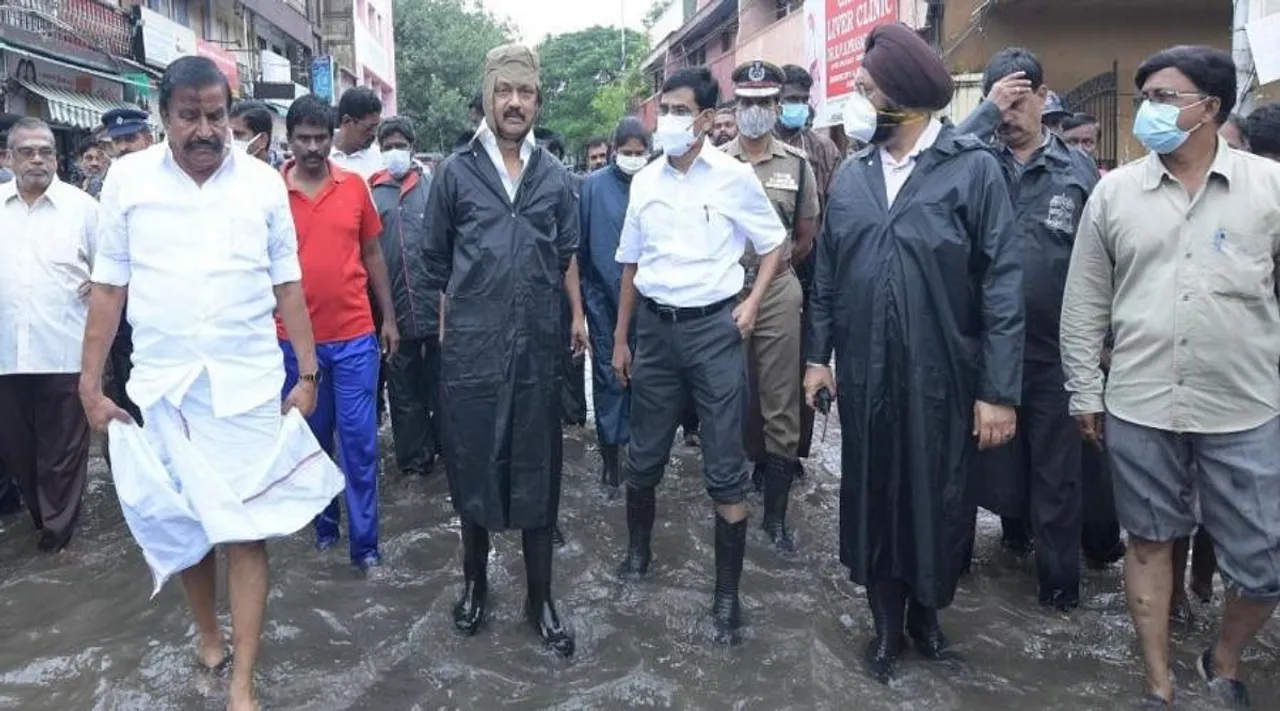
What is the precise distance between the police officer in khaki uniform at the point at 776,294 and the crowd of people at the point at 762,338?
0.09ft

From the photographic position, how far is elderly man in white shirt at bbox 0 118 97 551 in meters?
5.21

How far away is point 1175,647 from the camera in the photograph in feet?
13.1

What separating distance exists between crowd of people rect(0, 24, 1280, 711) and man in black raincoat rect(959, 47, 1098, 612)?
0.04 feet

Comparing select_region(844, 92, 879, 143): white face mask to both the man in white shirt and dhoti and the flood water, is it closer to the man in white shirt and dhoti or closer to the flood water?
the flood water

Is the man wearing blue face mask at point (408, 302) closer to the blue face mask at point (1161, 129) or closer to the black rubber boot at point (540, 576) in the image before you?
the black rubber boot at point (540, 576)

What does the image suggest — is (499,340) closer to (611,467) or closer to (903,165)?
(903,165)

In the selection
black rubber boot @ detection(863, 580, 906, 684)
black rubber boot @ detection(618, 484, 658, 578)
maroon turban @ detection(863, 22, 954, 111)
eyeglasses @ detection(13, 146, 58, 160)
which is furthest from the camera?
eyeglasses @ detection(13, 146, 58, 160)

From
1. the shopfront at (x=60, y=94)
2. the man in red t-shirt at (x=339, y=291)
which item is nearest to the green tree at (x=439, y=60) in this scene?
the shopfront at (x=60, y=94)

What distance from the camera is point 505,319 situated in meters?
3.93

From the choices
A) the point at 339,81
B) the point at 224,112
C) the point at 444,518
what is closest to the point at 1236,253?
the point at 224,112

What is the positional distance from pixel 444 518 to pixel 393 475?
1098mm

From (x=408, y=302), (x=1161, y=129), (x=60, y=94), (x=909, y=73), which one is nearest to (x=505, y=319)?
(x=909, y=73)

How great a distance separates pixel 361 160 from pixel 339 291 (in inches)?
77.3

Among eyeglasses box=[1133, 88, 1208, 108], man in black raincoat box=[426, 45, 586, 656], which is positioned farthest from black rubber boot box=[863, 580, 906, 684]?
eyeglasses box=[1133, 88, 1208, 108]
